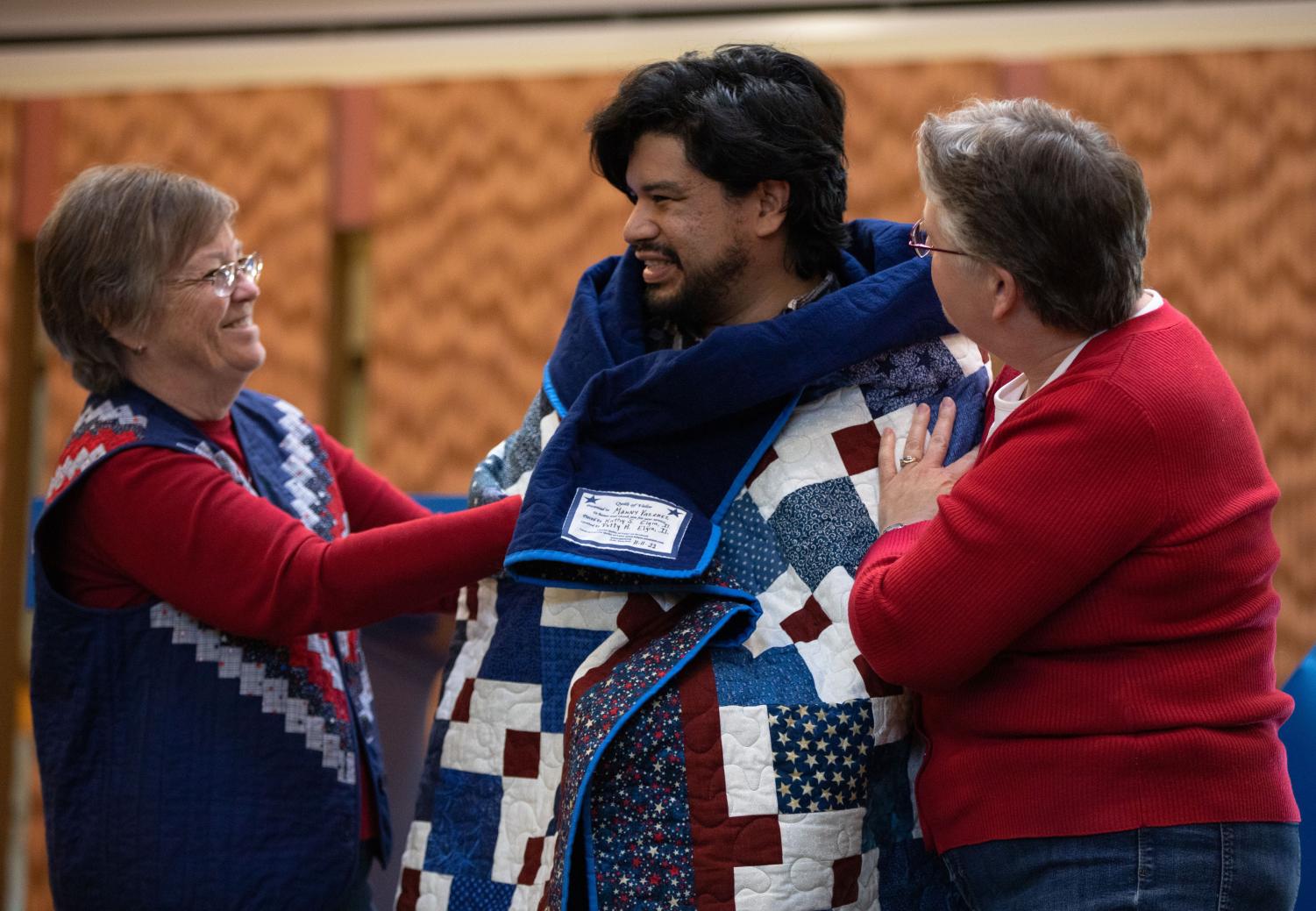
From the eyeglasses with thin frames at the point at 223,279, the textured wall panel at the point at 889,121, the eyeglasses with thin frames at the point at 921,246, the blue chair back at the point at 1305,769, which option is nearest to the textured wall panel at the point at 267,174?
the textured wall panel at the point at 889,121

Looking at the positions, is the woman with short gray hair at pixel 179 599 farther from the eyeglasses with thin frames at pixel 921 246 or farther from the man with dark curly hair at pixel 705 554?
the eyeglasses with thin frames at pixel 921 246

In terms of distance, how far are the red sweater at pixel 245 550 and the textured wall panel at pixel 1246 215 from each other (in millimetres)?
2565

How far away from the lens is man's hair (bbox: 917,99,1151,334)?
131 cm

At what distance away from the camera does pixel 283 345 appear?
→ 4.00 m

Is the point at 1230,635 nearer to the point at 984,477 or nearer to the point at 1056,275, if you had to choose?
the point at 984,477

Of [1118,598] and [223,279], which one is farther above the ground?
[223,279]

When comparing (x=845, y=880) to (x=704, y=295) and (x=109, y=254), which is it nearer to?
(x=704, y=295)

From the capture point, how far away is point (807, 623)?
5.28 feet

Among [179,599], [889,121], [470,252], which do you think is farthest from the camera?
[470,252]

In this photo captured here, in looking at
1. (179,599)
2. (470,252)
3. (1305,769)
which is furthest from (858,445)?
(470,252)

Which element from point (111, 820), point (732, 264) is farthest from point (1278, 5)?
point (111, 820)

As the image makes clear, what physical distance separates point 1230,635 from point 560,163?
3.00 metres

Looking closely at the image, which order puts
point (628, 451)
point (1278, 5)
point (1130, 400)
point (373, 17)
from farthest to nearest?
1. point (373, 17)
2. point (1278, 5)
3. point (628, 451)
4. point (1130, 400)

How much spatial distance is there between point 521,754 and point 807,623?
1.46 feet
